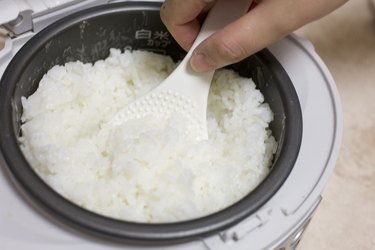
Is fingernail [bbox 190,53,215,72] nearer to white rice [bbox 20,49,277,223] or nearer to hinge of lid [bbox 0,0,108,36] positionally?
white rice [bbox 20,49,277,223]

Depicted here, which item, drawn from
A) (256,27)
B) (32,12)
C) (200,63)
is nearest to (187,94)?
(200,63)

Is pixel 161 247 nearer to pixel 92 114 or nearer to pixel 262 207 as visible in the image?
pixel 262 207

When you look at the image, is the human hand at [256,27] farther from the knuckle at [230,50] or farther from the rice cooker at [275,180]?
the rice cooker at [275,180]

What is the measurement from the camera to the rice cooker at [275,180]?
69 centimetres

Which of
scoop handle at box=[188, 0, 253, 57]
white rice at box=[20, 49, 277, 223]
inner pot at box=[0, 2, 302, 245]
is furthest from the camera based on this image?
scoop handle at box=[188, 0, 253, 57]

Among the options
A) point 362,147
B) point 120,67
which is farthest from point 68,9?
point 362,147

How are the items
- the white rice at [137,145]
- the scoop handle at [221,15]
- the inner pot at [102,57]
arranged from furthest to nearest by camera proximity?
the scoop handle at [221,15]
the white rice at [137,145]
the inner pot at [102,57]

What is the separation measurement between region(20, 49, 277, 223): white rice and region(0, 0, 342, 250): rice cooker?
0.07 metres

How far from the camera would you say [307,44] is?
0.93 m

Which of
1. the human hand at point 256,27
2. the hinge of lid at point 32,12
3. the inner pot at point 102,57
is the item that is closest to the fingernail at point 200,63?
the human hand at point 256,27

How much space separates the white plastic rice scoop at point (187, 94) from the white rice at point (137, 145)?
2 centimetres

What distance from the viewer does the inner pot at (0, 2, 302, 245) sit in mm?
672

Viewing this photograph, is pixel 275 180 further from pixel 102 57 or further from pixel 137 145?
pixel 102 57

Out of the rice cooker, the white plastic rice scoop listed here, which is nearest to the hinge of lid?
the rice cooker
